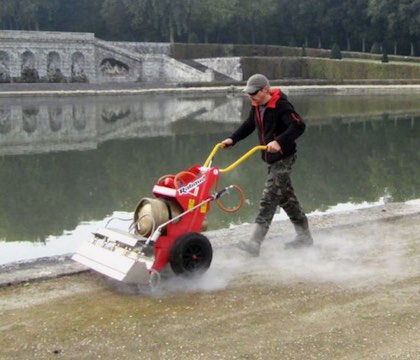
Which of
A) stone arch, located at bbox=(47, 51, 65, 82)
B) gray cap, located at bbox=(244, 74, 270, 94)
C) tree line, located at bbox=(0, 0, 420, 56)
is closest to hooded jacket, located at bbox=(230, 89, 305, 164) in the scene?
gray cap, located at bbox=(244, 74, 270, 94)

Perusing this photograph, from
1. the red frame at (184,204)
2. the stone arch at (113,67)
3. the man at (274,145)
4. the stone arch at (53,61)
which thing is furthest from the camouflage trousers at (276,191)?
the stone arch at (113,67)

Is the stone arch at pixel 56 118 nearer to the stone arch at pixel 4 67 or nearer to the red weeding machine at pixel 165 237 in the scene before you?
the red weeding machine at pixel 165 237

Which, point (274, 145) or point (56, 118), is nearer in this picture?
point (274, 145)

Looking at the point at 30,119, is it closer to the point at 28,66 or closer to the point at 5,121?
the point at 5,121

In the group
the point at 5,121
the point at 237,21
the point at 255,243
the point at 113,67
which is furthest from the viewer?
the point at 237,21

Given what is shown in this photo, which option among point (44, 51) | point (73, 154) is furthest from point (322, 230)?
point (44, 51)

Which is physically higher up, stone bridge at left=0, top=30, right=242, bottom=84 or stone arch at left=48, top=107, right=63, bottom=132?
stone bridge at left=0, top=30, right=242, bottom=84

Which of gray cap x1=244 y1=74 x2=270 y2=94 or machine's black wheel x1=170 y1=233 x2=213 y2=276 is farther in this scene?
gray cap x1=244 y1=74 x2=270 y2=94

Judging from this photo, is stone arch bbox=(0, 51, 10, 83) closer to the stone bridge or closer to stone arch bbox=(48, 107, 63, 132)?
the stone bridge

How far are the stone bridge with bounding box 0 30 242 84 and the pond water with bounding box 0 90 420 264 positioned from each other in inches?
789

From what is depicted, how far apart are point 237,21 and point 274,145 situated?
59810mm

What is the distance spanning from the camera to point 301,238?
584 cm

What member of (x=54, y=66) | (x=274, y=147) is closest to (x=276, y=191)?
(x=274, y=147)

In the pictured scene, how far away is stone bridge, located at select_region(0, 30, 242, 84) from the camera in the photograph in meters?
44.8
